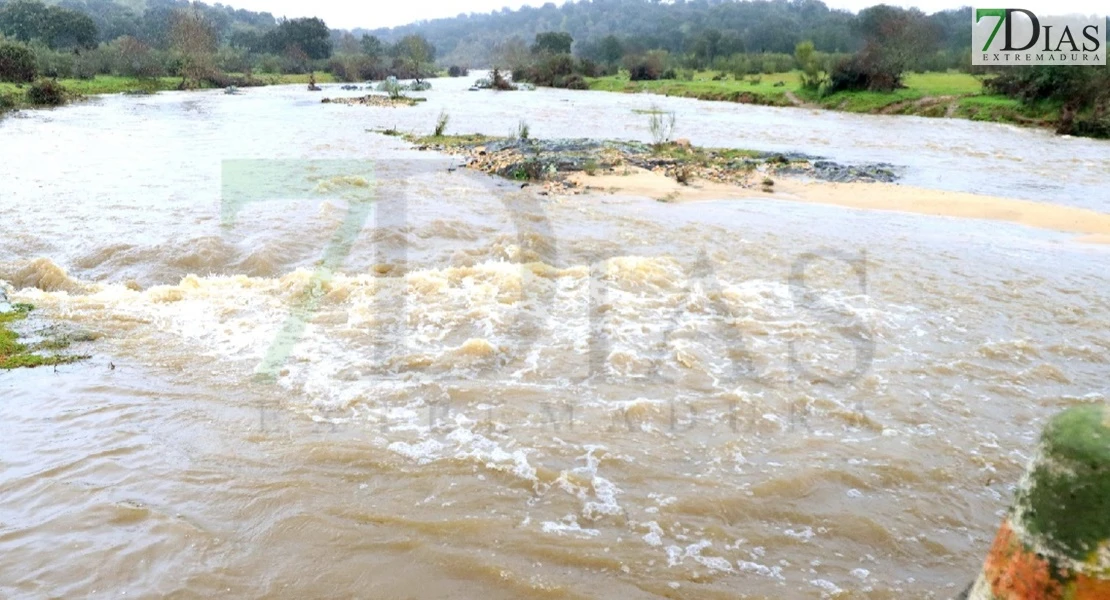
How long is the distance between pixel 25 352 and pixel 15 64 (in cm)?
3720

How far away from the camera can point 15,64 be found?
108ft

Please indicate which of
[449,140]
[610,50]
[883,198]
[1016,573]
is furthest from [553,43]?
[1016,573]

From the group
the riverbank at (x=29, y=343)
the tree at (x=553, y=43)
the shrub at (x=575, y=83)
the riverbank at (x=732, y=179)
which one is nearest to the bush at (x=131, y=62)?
the shrub at (x=575, y=83)

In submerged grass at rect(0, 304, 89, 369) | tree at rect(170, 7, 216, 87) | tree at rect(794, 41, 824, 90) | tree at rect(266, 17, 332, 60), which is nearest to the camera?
submerged grass at rect(0, 304, 89, 369)

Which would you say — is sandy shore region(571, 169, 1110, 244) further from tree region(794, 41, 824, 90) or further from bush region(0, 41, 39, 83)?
bush region(0, 41, 39, 83)

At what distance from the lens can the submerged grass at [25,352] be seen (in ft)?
16.7

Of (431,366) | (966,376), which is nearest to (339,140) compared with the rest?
(431,366)

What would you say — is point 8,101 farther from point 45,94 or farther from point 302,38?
point 302,38

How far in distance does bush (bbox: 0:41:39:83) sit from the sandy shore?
33406mm

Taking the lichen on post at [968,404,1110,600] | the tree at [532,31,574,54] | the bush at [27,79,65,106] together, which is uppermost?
the tree at [532,31,574,54]

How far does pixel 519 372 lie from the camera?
17.4ft

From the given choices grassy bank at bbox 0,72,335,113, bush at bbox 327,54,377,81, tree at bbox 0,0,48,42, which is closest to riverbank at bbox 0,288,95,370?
grassy bank at bbox 0,72,335,113

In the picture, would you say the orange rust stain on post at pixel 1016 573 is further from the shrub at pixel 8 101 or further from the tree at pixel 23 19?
the tree at pixel 23 19

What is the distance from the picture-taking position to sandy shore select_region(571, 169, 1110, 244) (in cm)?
1105
